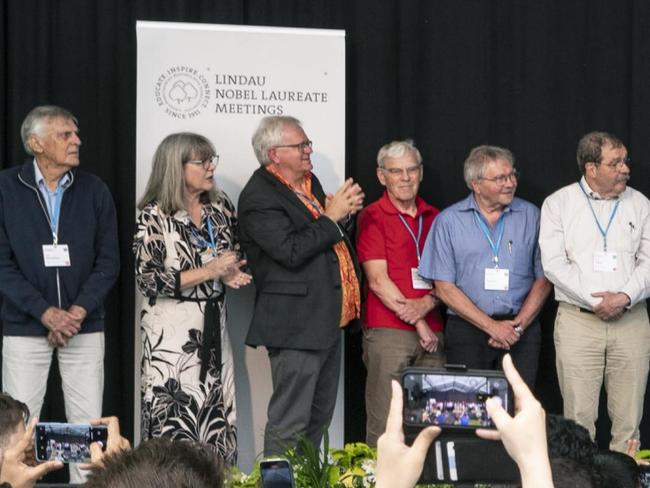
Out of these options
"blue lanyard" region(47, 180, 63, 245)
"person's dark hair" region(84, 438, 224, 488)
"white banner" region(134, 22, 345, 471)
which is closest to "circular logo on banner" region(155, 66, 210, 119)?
"white banner" region(134, 22, 345, 471)

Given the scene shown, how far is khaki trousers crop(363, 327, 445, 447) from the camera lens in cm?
541

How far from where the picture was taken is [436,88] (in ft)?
19.3

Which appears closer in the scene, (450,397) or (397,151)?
(450,397)

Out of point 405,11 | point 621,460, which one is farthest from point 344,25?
point 621,460

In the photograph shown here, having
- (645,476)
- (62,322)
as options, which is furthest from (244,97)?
(645,476)

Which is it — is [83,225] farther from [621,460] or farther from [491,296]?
[621,460]

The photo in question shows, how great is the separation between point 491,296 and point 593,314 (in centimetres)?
48

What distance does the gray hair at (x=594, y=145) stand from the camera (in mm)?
5375

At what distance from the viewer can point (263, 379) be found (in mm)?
5488

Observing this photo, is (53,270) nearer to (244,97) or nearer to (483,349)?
(244,97)

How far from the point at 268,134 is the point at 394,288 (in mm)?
929

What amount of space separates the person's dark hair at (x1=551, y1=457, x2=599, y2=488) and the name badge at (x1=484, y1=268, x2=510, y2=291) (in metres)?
3.29

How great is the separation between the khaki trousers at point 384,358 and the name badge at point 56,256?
1.46 meters

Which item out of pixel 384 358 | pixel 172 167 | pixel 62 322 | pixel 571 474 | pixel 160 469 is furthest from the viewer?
pixel 384 358
